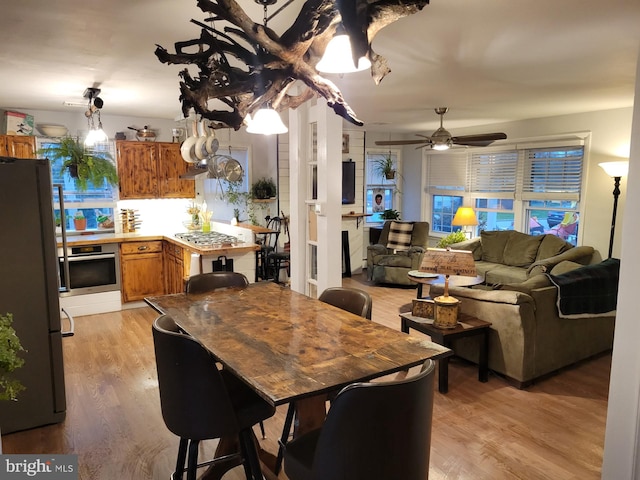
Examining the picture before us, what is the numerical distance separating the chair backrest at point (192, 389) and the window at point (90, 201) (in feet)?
14.9

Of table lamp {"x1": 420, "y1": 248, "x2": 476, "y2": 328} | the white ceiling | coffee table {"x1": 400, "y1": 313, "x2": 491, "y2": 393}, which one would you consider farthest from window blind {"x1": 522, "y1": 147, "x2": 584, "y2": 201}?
table lamp {"x1": 420, "y1": 248, "x2": 476, "y2": 328}

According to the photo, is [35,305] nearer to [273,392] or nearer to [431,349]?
[273,392]

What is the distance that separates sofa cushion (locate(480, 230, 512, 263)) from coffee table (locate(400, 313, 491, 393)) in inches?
118

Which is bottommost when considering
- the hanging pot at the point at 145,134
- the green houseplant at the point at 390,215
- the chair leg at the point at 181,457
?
the chair leg at the point at 181,457

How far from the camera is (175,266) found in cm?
560

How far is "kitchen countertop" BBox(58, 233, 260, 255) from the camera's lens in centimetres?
480

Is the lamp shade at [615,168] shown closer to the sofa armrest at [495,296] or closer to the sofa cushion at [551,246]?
the sofa cushion at [551,246]

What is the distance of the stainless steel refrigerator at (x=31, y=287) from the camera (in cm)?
289

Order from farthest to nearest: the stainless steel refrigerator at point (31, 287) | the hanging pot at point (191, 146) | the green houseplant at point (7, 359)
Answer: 1. the hanging pot at point (191, 146)
2. the stainless steel refrigerator at point (31, 287)
3. the green houseplant at point (7, 359)

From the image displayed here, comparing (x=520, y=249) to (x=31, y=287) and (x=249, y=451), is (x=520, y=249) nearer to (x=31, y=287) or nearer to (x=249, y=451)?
(x=249, y=451)

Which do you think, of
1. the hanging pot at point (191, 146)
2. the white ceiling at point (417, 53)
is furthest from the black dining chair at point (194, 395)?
the hanging pot at point (191, 146)

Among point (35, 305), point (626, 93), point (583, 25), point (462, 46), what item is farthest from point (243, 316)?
point (626, 93)

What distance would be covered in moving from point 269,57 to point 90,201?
16.7 feet

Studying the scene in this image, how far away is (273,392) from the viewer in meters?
1.53
